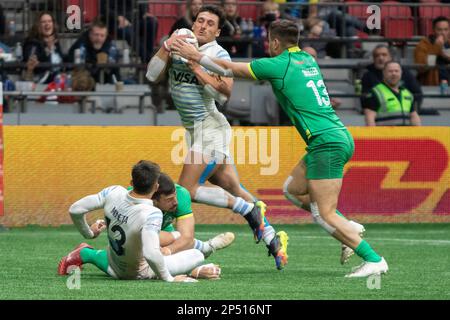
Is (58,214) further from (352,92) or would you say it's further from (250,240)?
(352,92)

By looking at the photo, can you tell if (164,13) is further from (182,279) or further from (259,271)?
(182,279)

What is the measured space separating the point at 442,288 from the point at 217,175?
10.1 ft

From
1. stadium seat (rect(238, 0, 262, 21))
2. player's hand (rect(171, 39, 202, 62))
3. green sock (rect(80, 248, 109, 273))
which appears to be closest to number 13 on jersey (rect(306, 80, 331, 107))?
player's hand (rect(171, 39, 202, 62))

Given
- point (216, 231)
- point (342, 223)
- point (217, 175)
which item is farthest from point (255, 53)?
point (342, 223)

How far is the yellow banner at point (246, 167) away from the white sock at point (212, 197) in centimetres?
489

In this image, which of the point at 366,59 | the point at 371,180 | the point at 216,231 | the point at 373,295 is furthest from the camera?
the point at 366,59

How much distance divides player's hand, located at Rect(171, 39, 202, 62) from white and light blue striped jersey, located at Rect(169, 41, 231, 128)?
0.86m

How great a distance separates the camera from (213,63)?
10.6 metres

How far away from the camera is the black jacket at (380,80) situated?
1842 cm

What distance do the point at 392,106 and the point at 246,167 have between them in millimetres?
2260

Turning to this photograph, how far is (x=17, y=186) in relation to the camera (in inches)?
647

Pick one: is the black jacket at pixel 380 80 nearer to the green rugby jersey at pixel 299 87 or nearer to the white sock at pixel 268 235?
the white sock at pixel 268 235

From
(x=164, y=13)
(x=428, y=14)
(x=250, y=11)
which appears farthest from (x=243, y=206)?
(x=428, y=14)

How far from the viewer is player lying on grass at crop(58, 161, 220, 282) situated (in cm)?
947
